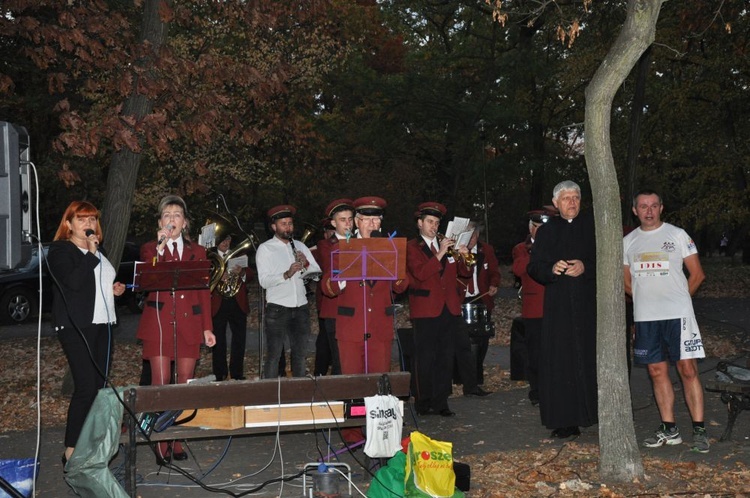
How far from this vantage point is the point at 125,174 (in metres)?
13.0

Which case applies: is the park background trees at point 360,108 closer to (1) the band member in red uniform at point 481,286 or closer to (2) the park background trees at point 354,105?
(2) the park background trees at point 354,105

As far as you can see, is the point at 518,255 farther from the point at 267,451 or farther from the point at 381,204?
the point at 267,451

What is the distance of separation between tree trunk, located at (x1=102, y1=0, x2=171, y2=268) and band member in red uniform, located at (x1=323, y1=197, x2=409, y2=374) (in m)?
4.94

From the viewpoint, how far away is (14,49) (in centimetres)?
1820

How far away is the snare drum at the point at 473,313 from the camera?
11.7 meters

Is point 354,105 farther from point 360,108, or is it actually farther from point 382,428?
point 382,428

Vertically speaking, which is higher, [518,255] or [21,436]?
[518,255]

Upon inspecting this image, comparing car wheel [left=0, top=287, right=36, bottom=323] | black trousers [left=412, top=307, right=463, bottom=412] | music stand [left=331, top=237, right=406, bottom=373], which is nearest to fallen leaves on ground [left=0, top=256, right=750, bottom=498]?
music stand [left=331, top=237, right=406, bottom=373]

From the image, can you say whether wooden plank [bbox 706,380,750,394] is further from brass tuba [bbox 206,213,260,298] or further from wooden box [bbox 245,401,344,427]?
brass tuba [bbox 206,213,260,298]

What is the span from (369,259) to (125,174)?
18.9 feet

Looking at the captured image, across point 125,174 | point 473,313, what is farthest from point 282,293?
point 125,174

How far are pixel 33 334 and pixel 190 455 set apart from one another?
13.6 m

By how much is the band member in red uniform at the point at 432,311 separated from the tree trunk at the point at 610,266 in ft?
9.11

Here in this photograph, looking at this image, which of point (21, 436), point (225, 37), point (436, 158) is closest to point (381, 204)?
point (21, 436)
